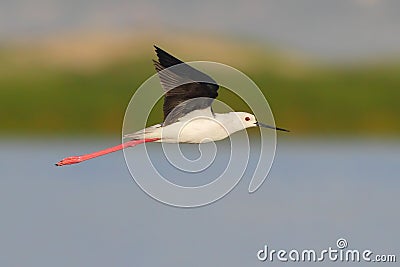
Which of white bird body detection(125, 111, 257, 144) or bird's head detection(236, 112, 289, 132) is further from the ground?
bird's head detection(236, 112, 289, 132)

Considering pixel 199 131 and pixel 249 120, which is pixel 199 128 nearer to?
pixel 199 131

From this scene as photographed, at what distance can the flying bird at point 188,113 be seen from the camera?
14141mm

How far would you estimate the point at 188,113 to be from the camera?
14523mm

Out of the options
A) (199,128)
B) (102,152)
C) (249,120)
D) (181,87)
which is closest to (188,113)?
(199,128)

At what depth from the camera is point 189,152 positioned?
14.2 m

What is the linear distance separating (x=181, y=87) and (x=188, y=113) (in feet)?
1.26

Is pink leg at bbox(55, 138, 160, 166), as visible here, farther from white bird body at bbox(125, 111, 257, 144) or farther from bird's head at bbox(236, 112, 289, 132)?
bird's head at bbox(236, 112, 289, 132)

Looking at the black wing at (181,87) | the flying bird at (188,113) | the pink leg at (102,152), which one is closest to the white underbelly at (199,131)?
the flying bird at (188,113)

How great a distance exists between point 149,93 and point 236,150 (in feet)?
4.30

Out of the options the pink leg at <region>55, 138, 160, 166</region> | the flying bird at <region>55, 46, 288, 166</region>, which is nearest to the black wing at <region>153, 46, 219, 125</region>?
the flying bird at <region>55, 46, 288, 166</region>

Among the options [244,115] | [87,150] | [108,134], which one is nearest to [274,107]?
[108,134]

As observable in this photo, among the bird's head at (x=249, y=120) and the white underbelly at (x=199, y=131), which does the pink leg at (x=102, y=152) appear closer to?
the white underbelly at (x=199, y=131)

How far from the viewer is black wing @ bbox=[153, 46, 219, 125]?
1409 centimetres

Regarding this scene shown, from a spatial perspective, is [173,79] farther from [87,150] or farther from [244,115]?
[87,150]
